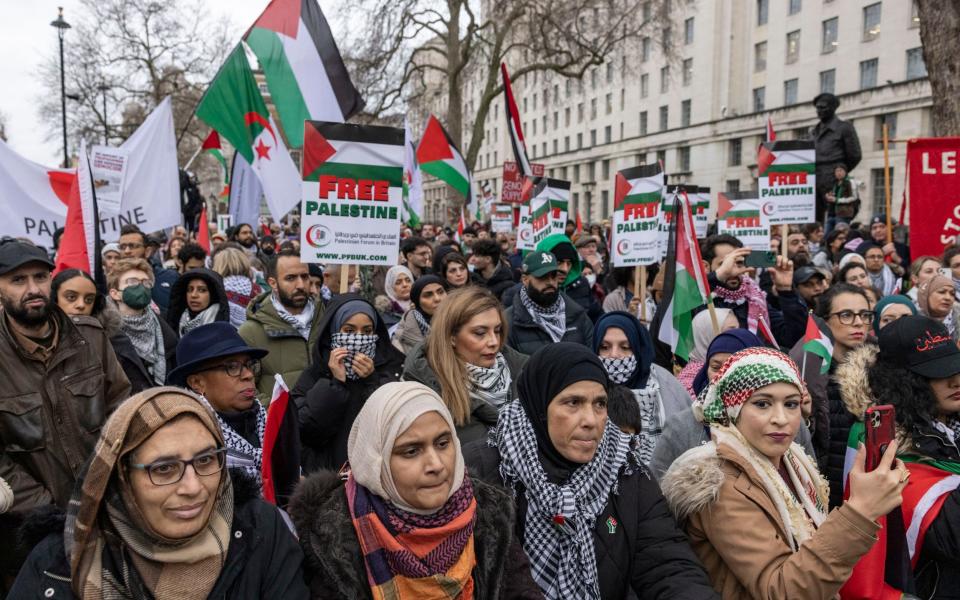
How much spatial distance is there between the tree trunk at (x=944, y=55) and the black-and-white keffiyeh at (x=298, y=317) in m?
7.62

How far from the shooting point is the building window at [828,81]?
38.4 m

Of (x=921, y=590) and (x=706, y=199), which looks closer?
(x=921, y=590)

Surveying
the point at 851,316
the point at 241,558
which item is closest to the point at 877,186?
the point at 851,316

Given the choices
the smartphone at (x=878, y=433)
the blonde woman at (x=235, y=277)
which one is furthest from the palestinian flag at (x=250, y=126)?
the smartphone at (x=878, y=433)

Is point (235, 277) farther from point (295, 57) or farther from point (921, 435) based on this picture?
point (921, 435)

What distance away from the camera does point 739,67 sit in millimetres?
45188

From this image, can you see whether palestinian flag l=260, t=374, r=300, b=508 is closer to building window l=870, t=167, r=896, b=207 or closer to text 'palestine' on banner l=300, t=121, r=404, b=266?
text 'palestine' on banner l=300, t=121, r=404, b=266

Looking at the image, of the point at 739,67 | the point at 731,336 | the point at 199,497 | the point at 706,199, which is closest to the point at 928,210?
the point at 731,336

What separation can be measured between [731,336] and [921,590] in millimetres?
1309

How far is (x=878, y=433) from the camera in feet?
7.07

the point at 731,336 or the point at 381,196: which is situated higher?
the point at 381,196

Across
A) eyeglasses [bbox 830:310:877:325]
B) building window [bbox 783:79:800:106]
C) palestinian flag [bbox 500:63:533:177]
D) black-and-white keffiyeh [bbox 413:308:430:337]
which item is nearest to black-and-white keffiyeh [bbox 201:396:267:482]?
black-and-white keffiyeh [bbox 413:308:430:337]

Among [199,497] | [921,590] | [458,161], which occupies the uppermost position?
[458,161]

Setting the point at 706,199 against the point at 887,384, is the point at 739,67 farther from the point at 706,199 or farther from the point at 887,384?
the point at 887,384
